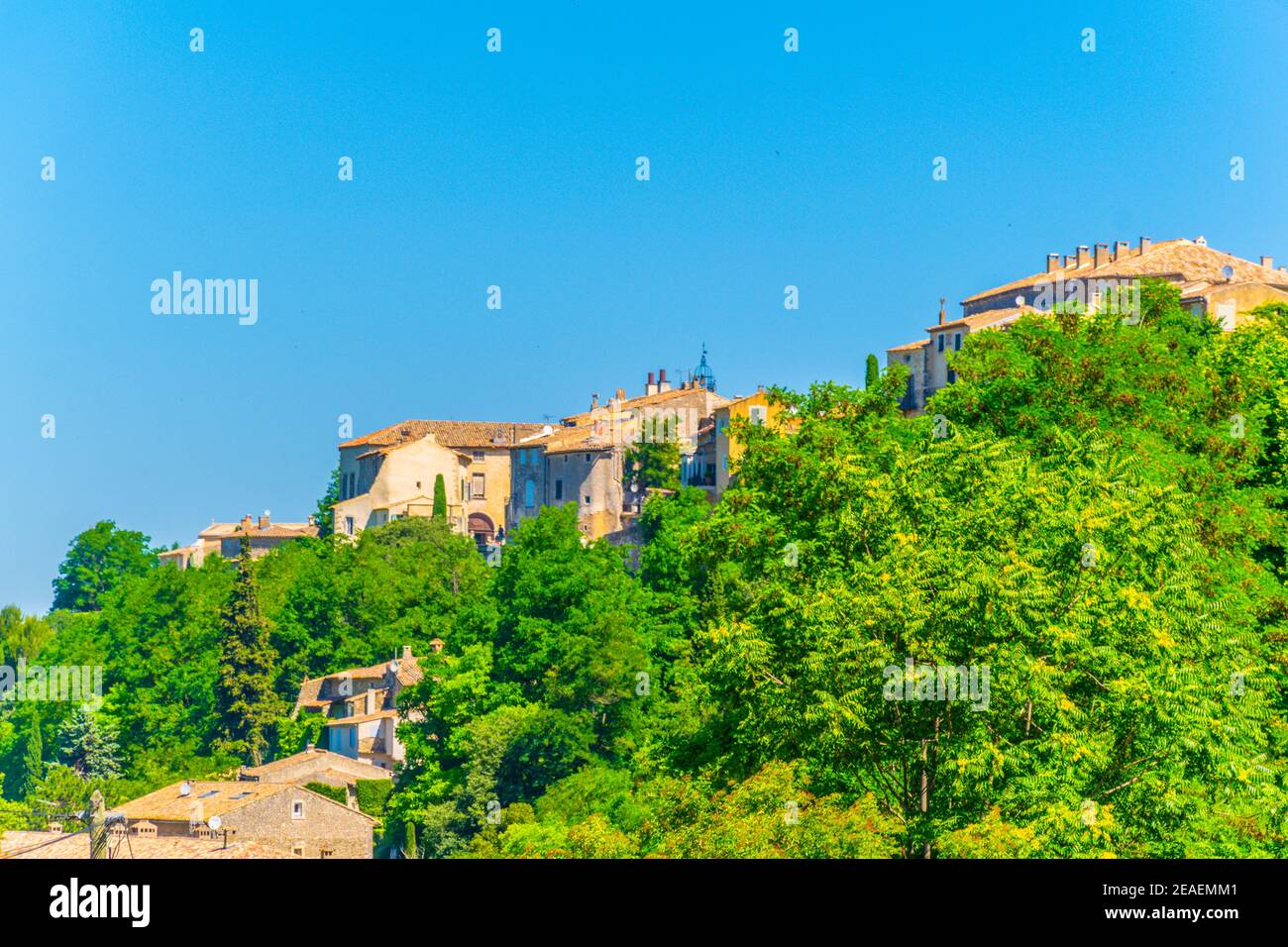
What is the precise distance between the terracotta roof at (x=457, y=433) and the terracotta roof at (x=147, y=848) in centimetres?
6174

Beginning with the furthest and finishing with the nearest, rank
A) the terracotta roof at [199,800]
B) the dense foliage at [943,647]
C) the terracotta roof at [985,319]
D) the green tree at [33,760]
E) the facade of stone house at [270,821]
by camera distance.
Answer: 1. the green tree at [33,760]
2. the terracotta roof at [985,319]
3. the terracotta roof at [199,800]
4. the facade of stone house at [270,821]
5. the dense foliage at [943,647]

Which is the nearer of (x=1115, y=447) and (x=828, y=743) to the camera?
(x=828, y=743)

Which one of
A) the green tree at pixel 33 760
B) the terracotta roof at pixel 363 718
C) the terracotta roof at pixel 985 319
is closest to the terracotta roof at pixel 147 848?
the terracotta roof at pixel 363 718

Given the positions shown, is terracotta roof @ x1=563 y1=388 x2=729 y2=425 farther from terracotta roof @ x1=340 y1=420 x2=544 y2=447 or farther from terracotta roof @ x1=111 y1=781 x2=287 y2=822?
terracotta roof @ x1=111 y1=781 x2=287 y2=822

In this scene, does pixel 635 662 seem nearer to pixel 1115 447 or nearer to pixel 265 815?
pixel 265 815

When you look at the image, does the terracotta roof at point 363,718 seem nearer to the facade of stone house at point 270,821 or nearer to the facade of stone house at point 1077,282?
the facade of stone house at point 270,821

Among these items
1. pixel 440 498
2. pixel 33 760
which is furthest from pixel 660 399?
pixel 33 760

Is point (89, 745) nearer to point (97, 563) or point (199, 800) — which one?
point (199, 800)

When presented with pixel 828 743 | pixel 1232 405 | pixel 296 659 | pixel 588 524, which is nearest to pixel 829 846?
pixel 828 743

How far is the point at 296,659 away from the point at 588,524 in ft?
68.7

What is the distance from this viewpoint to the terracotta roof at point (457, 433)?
119m

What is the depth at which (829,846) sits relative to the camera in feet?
72.4
